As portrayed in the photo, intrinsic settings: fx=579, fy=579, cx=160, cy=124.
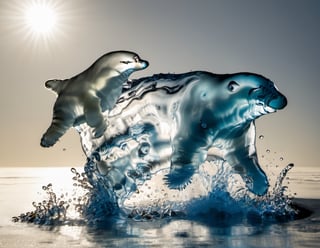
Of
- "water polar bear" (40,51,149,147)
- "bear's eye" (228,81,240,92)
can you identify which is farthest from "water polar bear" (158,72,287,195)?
"water polar bear" (40,51,149,147)

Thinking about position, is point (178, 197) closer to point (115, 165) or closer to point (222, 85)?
point (115, 165)

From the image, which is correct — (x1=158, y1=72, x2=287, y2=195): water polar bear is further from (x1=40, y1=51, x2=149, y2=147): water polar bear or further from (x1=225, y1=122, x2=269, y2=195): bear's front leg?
(x1=40, y1=51, x2=149, y2=147): water polar bear

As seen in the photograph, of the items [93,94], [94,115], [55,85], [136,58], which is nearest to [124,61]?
[136,58]

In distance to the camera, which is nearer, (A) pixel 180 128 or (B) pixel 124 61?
(A) pixel 180 128

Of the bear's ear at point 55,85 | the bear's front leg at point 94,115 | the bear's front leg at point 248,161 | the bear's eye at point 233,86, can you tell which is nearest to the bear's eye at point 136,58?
the bear's front leg at point 94,115

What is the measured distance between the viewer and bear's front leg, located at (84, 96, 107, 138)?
38.3 feet

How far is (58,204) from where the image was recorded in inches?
461

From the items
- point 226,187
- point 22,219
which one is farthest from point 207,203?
point 22,219

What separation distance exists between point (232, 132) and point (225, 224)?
2455 mm

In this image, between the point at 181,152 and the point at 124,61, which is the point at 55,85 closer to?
the point at 124,61

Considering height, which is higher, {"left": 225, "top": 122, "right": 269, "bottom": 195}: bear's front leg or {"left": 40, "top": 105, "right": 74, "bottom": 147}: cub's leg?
{"left": 40, "top": 105, "right": 74, "bottom": 147}: cub's leg

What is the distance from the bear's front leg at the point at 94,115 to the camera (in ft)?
38.3

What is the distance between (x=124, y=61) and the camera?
11.9 meters

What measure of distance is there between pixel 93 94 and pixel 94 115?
0.45 meters
